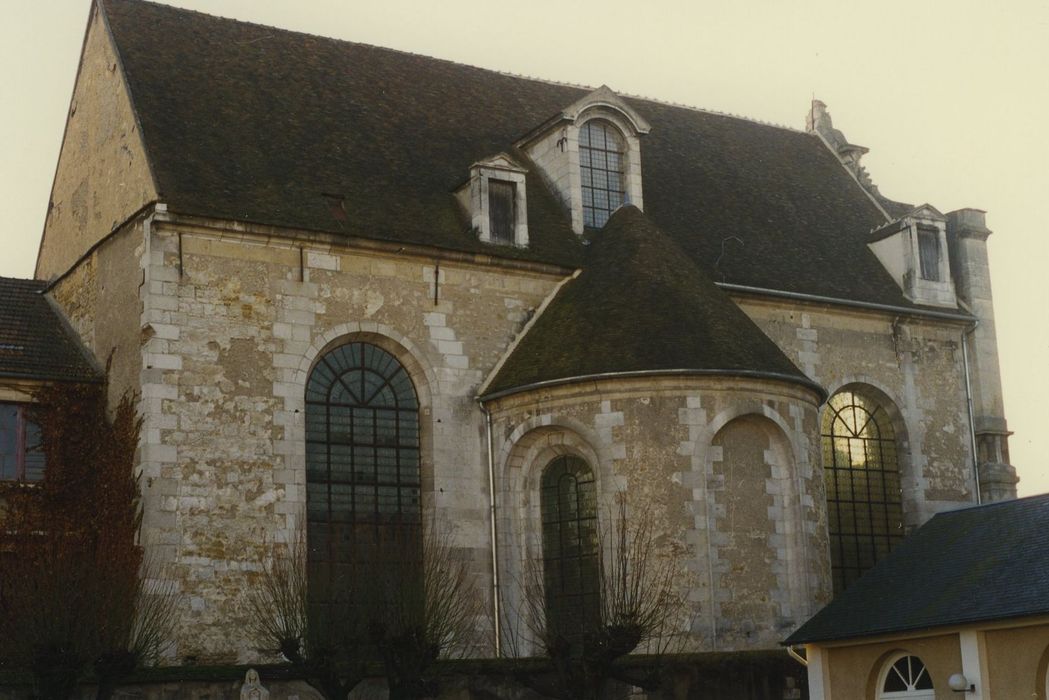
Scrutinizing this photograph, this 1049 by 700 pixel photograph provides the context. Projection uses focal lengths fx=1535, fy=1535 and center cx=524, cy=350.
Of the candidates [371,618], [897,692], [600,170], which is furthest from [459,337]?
[897,692]

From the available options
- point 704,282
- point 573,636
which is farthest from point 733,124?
point 573,636

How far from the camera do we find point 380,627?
21.9 meters

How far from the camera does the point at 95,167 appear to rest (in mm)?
29375

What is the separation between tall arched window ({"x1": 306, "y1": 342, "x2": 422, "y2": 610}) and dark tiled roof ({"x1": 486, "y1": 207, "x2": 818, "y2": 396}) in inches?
72.5

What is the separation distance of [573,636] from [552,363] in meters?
4.83

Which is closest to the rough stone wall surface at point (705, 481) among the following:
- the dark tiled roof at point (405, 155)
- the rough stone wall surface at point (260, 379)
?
the rough stone wall surface at point (260, 379)

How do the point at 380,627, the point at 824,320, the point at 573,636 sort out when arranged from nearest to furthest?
the point at 380,627 < the point at 573,636 < the point at 824,320

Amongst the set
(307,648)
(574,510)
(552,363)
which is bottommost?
(307,648)

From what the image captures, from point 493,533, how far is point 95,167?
10.4 metres

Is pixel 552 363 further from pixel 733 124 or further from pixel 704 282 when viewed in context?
pixel 733 124

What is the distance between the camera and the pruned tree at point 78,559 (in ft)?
68.2

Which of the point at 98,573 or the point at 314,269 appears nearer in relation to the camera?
the point at 98,573

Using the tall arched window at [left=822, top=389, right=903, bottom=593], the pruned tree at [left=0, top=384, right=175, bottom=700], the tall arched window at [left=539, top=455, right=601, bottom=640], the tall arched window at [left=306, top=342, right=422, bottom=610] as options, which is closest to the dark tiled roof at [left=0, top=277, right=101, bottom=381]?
the pruned tree at [left=0, top=384, right=175, bottom=700]

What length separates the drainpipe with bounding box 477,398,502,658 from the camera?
2698 cm
